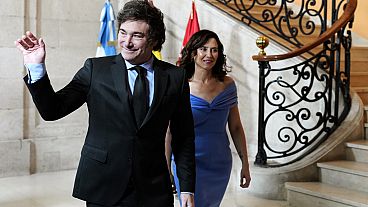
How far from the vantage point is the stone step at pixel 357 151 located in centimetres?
475

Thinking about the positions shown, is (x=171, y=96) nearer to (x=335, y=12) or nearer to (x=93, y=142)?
(x=93, y=142)

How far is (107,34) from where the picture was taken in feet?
21.9

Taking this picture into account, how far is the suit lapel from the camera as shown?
1.91 m

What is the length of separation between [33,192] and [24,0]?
8.34ft

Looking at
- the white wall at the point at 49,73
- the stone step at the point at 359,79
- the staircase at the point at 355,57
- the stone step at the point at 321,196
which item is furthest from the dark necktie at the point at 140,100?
the white wall at the point at 49,73

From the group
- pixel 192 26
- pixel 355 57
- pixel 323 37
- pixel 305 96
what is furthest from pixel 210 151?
pixel 355 57

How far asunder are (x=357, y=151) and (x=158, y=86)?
337 centimetres

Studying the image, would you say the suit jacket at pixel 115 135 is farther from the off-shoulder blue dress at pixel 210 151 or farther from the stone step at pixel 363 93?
the stone step at pixel 363 93

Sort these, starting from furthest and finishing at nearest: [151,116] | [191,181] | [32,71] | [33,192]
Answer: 1. [33,192]
2. [191,181]
3. [151,116]
4. [32,71]

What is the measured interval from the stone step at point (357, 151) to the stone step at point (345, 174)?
0.24ft

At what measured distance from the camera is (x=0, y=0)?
254 inches

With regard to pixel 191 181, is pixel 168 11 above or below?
above

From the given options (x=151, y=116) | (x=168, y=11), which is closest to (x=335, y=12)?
(x=168, y=11)

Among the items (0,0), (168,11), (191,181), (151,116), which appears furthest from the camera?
(168,11)
